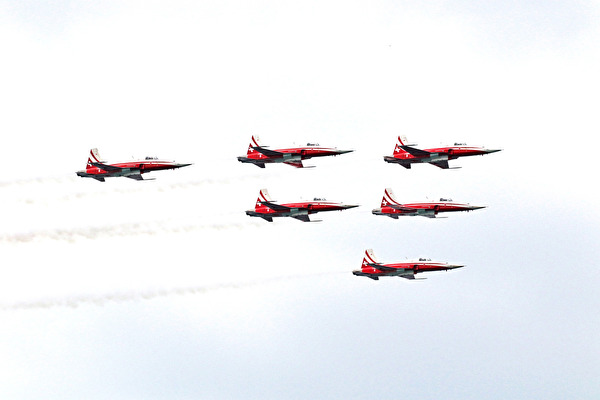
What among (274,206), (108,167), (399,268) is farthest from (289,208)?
(108,167)

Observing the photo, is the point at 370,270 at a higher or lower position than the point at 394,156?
lower

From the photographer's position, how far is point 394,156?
157m

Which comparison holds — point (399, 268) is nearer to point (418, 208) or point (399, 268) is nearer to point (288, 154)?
point (418, 208)

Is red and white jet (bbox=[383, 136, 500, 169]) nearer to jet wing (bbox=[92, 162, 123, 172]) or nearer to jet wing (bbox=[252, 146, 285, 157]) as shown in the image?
jet wing (bbox=[252, 146, 285, 157])

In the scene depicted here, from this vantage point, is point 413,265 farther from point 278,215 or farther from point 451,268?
point 278,215

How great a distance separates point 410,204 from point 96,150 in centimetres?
4420

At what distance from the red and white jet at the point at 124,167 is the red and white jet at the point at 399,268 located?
96.5 feet

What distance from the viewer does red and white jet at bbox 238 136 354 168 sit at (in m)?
154

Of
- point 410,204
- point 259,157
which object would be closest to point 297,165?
point 259,157

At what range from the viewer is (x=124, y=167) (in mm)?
152500

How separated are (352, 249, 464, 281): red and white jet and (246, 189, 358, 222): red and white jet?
9404 millimetres

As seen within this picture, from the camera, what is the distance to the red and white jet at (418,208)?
162 meters

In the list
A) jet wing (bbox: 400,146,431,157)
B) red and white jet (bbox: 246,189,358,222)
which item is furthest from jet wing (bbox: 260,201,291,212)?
jet wing (bbox: 400,146,431,157)

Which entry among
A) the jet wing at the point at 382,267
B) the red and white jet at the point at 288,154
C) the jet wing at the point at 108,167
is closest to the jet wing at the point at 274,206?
the red and white jet at the point at 288,154
